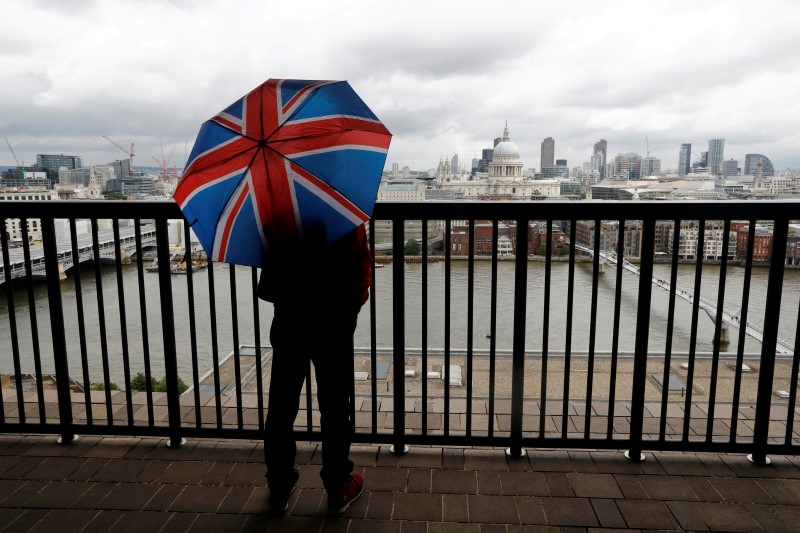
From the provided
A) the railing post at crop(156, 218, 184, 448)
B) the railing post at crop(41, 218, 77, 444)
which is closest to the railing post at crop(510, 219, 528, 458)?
the railing post at crop(156, 218, 184, 448)

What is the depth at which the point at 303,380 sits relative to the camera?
1605 millimetres

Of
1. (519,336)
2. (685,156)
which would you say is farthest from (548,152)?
(519,336)

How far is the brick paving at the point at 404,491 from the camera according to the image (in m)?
1.58

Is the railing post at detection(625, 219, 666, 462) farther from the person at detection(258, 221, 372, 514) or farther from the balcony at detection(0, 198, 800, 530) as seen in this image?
the person at detection(258, 221, 372, 514)

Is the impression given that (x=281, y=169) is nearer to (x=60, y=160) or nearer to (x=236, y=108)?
(x=236, y=108)

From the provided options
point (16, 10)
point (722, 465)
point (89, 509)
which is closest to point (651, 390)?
point (722, 465)

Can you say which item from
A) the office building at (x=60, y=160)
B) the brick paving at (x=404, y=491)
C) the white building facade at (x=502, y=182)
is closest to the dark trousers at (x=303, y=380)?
the brick paving at (x=404, y=491)

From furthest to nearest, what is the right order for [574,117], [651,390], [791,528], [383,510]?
[574,117] → [651,390] → [383,510] → [791,528]

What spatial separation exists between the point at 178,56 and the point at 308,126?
536 cm

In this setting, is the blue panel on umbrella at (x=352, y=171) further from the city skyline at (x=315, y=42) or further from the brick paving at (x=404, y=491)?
the brick paving at (x=404, y=491)

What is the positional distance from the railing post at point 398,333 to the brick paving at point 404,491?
0.33 ft

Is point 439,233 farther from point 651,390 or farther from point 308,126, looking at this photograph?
point 651,390

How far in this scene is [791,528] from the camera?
5.04ft

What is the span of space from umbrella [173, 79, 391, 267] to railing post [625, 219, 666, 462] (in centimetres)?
109
